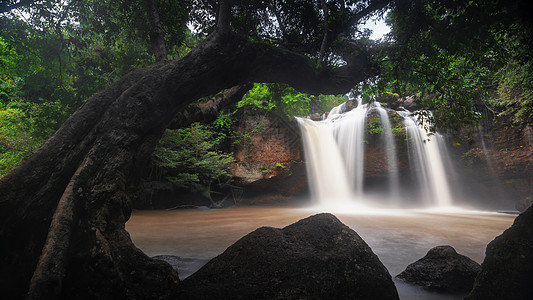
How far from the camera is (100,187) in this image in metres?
2.46

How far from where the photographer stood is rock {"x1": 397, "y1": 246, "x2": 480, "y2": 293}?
317 centimetres

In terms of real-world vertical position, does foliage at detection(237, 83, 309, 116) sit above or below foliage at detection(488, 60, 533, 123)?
above

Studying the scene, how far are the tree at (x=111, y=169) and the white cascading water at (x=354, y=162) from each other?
1207cm

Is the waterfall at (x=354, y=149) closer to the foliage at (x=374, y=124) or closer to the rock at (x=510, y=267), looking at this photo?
the foliage at (x=374, y=124)

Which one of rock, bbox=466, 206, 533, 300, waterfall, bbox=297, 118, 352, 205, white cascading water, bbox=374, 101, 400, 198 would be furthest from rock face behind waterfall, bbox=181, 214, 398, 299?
white cascading water, bbox=374, 101, 400, 198

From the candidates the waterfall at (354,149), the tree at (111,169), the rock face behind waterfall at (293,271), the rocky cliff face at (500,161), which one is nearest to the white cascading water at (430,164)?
the rocky cliff face at (500,161)

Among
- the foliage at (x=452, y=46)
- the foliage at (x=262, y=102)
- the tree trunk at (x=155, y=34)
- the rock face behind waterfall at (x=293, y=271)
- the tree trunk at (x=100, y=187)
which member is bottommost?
the rock face behind waterfall at (x=293, y=271)

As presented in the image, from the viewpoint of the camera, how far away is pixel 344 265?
248 centimetres

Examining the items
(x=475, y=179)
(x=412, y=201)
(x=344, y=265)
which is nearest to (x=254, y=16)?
(x=344, y=265)

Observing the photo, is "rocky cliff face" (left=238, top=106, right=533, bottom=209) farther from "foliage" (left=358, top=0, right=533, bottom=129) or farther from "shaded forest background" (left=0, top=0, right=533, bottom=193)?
"foliage" (left=358, top=0, right=533, bottom=129)

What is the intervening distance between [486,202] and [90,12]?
21.4 metres

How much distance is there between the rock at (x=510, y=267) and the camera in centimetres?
180

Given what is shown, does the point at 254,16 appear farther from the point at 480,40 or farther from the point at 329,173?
the point at 329,173

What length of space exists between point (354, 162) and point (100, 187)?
15483mm
